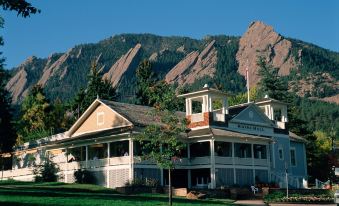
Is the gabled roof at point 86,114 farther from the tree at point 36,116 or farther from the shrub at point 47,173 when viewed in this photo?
the tree at point 36,116

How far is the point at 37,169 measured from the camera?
46.4m

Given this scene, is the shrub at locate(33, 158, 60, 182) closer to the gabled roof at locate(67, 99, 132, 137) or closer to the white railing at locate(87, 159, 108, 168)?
the white railing at locate(87, 159, 108, 168)

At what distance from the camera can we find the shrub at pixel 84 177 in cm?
4334

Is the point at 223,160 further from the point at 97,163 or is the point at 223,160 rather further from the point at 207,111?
the point at 97,163

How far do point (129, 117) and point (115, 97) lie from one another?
43.2 metres

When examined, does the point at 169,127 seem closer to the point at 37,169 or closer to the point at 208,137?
the point at 208,137

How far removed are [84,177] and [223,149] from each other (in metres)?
12.4

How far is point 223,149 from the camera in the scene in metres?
48.0

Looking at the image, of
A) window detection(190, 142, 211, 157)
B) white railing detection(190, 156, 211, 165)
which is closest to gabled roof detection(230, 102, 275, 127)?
window detection(190, 142, 211, 157)

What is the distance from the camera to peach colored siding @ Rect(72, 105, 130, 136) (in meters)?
46.0

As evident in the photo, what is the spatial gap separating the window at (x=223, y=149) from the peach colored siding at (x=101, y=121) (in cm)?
805

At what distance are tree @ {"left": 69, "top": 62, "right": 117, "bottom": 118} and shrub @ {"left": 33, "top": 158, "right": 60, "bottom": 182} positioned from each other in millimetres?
36969

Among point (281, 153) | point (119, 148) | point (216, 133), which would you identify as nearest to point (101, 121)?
point (119, 148)

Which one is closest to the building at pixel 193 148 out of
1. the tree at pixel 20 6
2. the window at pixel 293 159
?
the window at pixel 293 159
